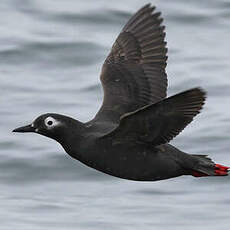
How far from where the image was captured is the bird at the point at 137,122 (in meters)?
8.98

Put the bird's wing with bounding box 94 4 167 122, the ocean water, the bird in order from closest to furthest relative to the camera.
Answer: the bird < the bird's wing with bounding box 94 4 167 122 < the ocean water

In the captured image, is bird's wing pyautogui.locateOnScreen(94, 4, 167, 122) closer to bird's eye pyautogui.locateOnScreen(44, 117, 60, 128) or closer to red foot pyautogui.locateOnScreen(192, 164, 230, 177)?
bird's eye pyautogui.locateOnScreen(44, 117, 60, 128)

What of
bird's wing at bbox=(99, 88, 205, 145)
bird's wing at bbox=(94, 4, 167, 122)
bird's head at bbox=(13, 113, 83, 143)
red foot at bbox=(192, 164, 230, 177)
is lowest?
red foot at bbox=(192, 164, 230, 177)

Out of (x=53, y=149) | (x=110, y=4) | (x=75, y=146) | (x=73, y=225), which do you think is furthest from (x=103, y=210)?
(x=110, y=4)

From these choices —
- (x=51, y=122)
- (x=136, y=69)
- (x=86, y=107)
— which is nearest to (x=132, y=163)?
(x=51, y=122)

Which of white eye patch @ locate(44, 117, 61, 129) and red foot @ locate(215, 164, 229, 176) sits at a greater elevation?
white eye patch @ locate(44, 117, 61, 129)

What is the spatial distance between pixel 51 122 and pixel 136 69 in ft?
4.29

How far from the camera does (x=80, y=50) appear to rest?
1617 cm

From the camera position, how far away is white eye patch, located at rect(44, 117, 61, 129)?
956 centimetres

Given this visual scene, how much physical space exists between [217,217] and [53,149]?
2.28 m

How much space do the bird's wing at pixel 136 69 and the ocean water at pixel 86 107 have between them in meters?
1.53

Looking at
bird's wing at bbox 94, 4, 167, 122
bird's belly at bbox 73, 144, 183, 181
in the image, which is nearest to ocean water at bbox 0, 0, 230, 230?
bird's wing at bbox 94, 4, 167, 122

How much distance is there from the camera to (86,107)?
46.6ft

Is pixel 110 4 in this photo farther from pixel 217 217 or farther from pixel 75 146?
pixel 75 146
